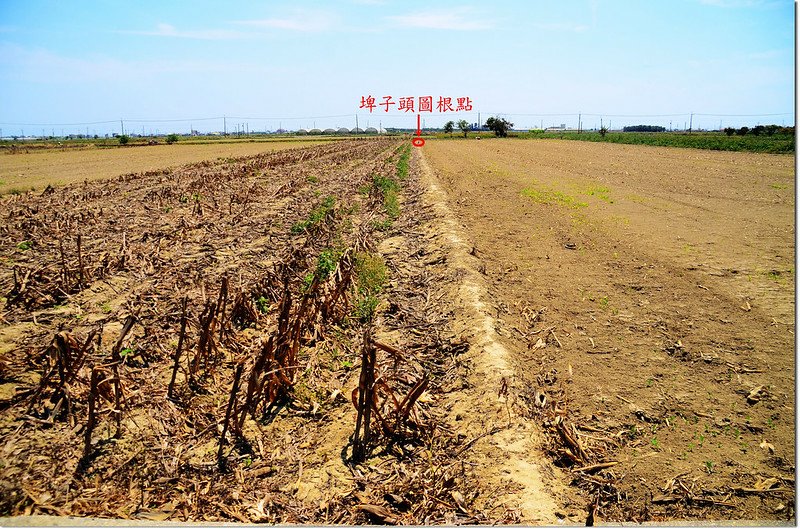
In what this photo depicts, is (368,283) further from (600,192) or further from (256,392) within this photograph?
(600,192)

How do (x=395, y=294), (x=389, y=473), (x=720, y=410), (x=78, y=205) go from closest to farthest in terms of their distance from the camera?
(x=389, y=473), (x=720, y=410), (x=395, y=294), (x=78, y=205)

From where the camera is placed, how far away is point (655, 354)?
5.09 meters

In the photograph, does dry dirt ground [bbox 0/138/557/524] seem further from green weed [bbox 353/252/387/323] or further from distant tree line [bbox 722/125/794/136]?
distant tree line [bbox 722/125/794/136]

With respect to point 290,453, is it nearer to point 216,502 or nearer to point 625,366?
point 216,502

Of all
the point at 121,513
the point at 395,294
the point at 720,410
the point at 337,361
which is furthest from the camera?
the point at 395,294

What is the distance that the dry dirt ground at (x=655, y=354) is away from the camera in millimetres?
3348

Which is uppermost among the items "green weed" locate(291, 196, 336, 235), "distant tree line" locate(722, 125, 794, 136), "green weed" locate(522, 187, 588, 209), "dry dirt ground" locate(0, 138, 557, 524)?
"distant tree line" locate(722, 125, 794, 136)

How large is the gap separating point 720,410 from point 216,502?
13.7 ft

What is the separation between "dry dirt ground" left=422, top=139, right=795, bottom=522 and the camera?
11.0ft

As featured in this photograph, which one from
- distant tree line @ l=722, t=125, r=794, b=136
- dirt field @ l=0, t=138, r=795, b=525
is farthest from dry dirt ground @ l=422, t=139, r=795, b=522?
distant tree line @ l=722, t=125, r=794, b=136

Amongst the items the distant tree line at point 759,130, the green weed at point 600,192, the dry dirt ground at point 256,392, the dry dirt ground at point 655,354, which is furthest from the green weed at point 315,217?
the distant tree line at point 759,130

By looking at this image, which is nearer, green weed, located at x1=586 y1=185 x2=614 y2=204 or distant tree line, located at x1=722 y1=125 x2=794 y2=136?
green weed, located at x1=586 y1=185 x2=614 y2=204

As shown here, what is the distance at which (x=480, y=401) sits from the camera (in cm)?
424

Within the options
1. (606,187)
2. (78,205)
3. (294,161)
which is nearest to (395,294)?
(78,205)
